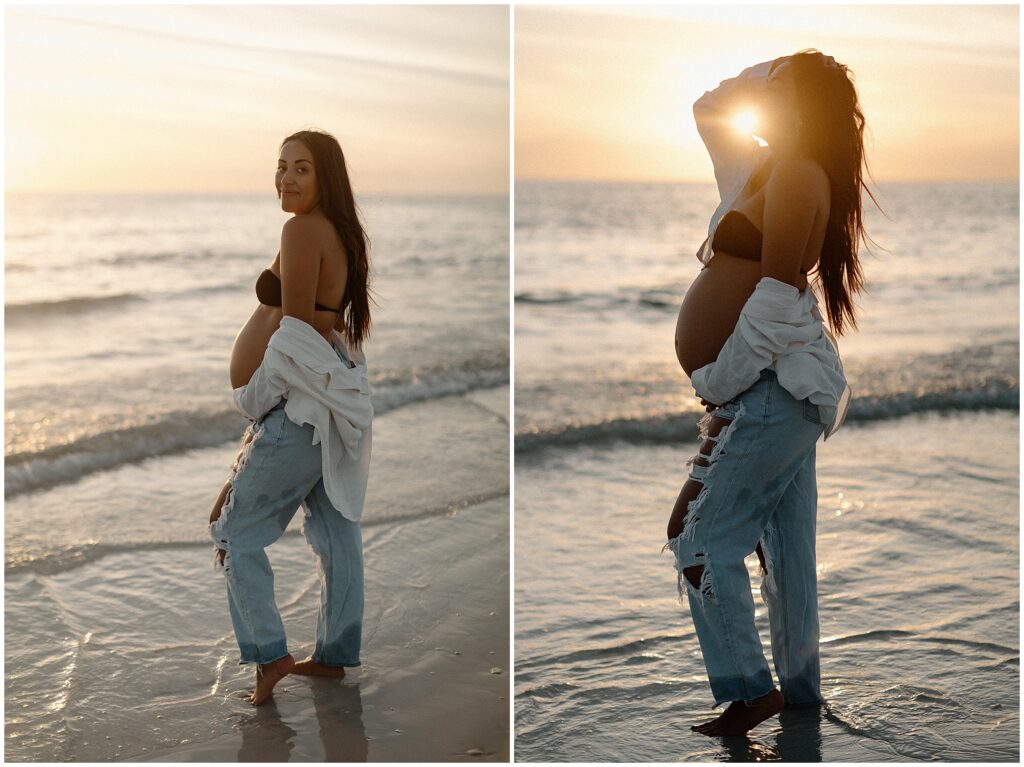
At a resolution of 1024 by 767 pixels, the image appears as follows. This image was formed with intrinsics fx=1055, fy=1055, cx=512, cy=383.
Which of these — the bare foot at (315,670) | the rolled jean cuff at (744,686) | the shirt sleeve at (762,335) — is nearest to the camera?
the shirt sleeve at (762,335)

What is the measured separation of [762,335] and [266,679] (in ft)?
6.02

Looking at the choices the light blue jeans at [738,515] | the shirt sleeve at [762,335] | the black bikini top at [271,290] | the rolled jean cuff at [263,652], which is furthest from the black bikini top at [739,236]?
the rolled jean cuff at [263,652]

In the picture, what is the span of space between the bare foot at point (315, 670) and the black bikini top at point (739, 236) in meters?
1.87

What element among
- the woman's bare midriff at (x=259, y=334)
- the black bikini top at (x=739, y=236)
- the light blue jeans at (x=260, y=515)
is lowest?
the light blue jeans at (x=260, y=515)

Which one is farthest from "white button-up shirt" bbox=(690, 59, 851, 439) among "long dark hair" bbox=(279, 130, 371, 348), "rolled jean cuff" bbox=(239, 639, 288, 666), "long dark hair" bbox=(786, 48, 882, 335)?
"rolled jean cuff" bbox=(239, 639, 288, 666)

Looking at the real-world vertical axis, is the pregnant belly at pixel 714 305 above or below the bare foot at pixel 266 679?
above

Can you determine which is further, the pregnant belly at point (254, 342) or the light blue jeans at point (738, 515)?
the pregnant belly at point (254, 342)

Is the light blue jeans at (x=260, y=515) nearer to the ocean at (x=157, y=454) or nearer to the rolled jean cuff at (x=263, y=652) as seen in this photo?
the rolled jean cuff at (x=263, y=652)

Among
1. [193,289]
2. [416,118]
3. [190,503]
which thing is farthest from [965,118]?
[193,289]

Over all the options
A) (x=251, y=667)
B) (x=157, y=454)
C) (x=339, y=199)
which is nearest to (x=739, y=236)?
(x=339, y=199)

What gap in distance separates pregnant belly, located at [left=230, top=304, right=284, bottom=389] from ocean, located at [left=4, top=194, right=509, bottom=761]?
25.0 inches

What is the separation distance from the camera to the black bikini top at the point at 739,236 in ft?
9.49

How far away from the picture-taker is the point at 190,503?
18.4 feet

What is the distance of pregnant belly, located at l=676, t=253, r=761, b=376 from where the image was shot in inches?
116
